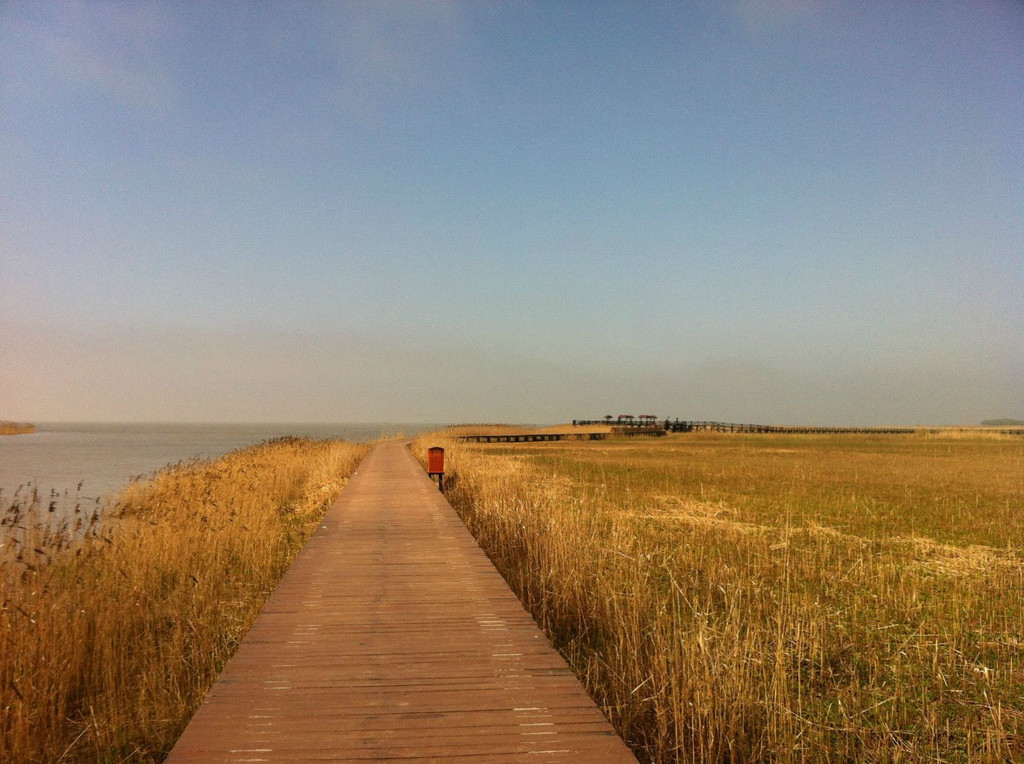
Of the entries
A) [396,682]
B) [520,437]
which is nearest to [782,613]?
[396,682]

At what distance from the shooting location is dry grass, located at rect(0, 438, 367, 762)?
13.2 feet

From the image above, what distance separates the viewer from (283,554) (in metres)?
9.12

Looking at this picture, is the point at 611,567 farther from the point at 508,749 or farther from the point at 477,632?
the point at 508,749

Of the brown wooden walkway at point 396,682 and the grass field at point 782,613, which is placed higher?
the brown wooden walkway at point 396,682

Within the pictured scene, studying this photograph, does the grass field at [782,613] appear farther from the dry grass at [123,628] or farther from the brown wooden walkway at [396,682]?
the dry grass at [123,628]

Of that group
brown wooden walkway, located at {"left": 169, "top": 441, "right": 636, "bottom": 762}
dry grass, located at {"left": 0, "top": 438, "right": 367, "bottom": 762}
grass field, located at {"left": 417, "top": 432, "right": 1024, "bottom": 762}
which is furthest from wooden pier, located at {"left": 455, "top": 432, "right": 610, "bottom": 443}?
brown wooden walkway, located at {"left": 169, "top": 441, "right": 636, "bottom": 762}

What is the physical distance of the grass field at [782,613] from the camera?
404 centimetres

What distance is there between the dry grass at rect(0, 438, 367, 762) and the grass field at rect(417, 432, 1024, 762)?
3159 mm

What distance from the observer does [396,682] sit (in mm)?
3709

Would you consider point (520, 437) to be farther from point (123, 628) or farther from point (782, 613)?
point (123, 628)

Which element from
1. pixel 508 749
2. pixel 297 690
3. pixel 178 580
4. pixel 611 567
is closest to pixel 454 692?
pixel 508 749

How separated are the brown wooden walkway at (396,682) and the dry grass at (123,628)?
835 millimetres

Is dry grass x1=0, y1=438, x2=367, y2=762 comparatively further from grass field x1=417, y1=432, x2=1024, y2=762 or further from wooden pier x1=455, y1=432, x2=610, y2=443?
wooden pier x1=455, y1=432, x2=610, y2=443

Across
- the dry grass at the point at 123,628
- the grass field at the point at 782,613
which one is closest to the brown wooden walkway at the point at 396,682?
the grass field at the point at 782,613
